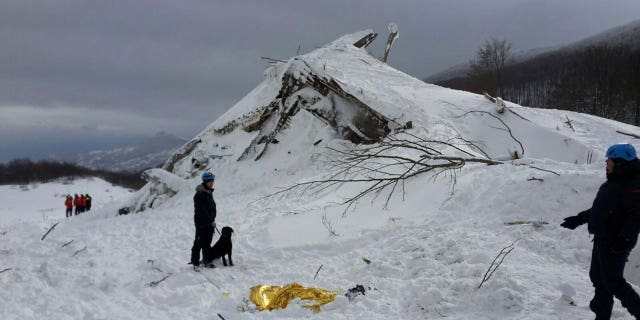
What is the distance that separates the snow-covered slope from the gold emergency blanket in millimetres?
124

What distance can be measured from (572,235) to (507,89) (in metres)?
75.7

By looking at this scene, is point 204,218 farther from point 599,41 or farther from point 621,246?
point 599,41

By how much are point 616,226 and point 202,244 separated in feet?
18.8

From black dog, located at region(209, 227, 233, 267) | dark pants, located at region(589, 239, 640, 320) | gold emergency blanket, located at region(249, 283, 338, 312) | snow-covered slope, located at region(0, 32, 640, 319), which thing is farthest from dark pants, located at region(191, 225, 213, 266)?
dark pants, located at region(589, 239, 640, 320)

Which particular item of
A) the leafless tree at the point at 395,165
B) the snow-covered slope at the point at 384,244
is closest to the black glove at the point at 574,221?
the snow-covered slope at the point at 384,244

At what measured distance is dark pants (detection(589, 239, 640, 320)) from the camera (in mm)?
3693

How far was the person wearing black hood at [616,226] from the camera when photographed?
11.8ft

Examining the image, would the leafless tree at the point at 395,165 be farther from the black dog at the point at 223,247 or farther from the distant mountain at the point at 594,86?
the distant mountain at the point at 594,86

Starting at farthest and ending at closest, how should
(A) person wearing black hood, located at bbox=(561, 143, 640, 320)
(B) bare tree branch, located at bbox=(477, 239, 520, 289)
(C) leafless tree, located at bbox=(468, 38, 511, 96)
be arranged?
(C) leafless tree, located at bbox=(468, 38, 511, 96)
(B) bare tree branch, located at bbox=(477, 239, 520, 289)
(A) person wearing black hood, located at bbox=(561, 143, 640, 320)

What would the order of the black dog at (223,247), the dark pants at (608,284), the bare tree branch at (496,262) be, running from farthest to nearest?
the black dog at (223,247) < the bare tree branch at (496,262) < the dark pants at (608,284)

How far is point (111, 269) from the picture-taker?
683 cm

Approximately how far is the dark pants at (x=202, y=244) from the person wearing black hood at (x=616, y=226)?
5.44m

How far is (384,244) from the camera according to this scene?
712 cm

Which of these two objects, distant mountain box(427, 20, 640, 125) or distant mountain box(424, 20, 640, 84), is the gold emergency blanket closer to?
distant mountain box(427, 20, 640, 125)
